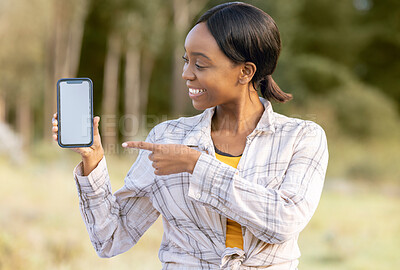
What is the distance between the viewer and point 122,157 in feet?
35.7

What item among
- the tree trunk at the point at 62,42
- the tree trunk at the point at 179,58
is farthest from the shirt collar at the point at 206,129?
the tree trunk at the point at 62,42

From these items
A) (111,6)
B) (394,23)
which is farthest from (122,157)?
(394,23)

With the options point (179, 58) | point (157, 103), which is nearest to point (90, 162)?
point (179, 58)

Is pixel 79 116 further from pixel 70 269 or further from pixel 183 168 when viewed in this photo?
pixel 70 269

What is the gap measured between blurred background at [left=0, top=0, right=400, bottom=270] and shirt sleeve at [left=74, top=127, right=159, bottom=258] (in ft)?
4.34

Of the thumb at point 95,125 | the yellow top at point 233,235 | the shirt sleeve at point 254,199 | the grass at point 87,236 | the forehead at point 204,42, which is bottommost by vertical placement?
the grass at point 87,236

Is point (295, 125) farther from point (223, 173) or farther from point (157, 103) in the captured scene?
point (157, 103)

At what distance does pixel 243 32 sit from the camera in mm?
1543

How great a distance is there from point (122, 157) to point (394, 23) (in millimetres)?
11389

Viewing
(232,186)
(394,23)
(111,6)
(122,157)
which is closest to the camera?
(232,186)

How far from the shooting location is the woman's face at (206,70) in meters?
1.56

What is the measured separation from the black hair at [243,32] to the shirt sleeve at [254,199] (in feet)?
1.22

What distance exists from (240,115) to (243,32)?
0.29 meters

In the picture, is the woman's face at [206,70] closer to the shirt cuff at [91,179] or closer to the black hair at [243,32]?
the black hair at [243,32]
